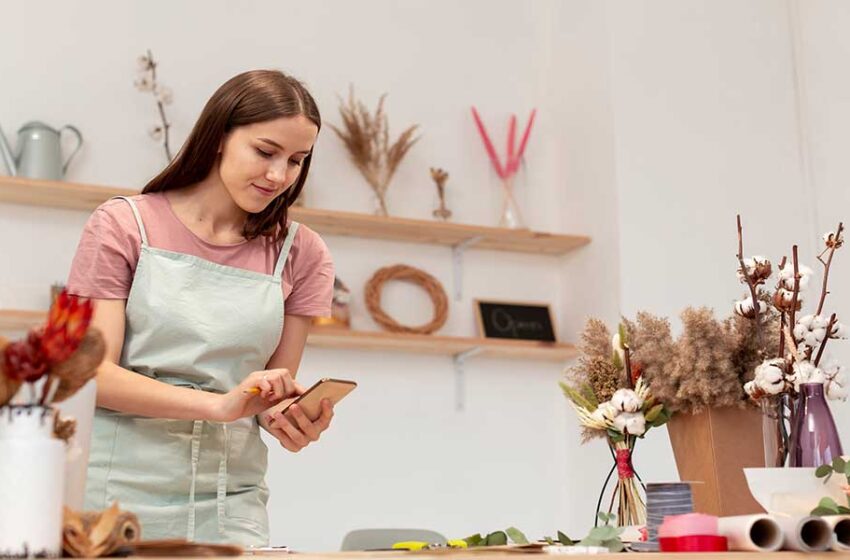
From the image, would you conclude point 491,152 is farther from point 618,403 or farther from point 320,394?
point 320,394

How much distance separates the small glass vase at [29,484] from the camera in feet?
2.80

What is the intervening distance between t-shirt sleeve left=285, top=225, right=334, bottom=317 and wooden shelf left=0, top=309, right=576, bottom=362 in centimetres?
138

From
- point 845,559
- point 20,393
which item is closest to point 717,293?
point 845,559

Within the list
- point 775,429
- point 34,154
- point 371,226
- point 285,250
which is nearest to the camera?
point 775,429

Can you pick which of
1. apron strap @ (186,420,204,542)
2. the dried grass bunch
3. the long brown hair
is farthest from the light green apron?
the dried grass bunch

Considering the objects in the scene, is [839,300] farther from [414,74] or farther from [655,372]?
[655,372]

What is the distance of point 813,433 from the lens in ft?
5.10

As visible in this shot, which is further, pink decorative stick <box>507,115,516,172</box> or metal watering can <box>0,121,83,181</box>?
pink decorative stick <box>507,115,516,172</box>

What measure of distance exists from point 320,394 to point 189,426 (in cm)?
Answer: 32

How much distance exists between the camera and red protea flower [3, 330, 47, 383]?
869mm

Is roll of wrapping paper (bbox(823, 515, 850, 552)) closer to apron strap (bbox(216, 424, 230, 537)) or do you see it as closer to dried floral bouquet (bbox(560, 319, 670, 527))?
dried floral bouquet (bbox(560, 319, 670, 527))

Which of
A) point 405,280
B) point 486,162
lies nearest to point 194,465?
point 405,280

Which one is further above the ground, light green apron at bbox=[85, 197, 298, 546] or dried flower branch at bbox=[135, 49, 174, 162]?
dried flower branch at bbox=[135, 49, 174, 162]

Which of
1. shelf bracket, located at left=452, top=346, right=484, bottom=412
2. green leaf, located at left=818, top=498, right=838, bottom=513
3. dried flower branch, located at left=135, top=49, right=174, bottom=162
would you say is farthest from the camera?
shelf bracket, located at left=452, top=346, right=484, bottom=412
